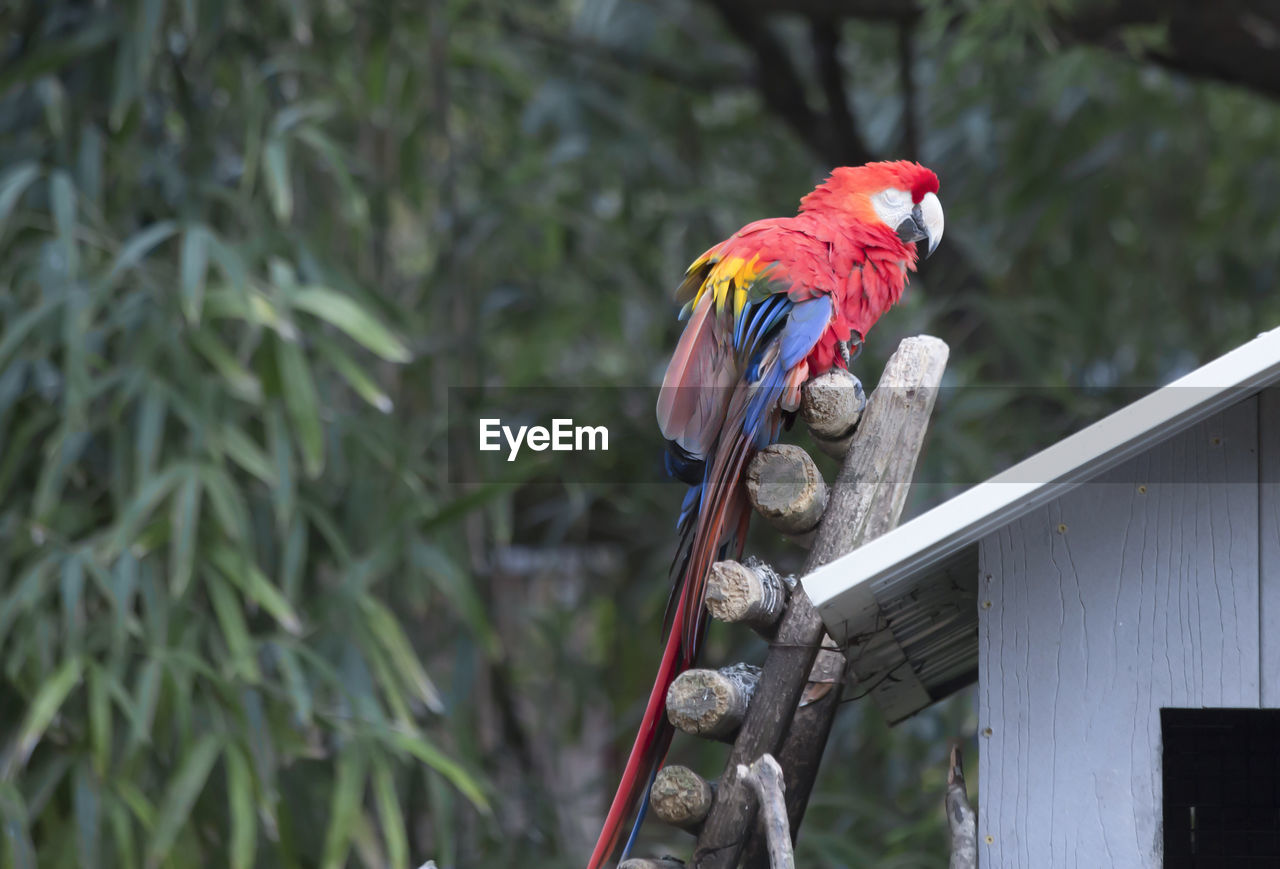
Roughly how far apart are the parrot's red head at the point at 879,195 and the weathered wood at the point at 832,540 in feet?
0.44

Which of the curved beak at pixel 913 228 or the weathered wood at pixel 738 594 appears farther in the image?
the curved beak at pixel 913 228

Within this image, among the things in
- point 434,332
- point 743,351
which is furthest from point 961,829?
point 434,332

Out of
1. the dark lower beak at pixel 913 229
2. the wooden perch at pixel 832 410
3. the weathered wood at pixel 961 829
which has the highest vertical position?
the dark lower beak at pixel 913 229

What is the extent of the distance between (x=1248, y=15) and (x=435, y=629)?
162 cm

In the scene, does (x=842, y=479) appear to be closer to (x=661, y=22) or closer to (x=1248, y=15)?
(x=1248, y=15)

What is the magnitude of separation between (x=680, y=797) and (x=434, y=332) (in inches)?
61.3

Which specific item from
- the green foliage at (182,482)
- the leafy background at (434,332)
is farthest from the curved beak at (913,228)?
the green foliage at (182,482)

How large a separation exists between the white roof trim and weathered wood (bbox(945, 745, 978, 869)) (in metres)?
0.15

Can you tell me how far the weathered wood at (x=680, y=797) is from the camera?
854 mm

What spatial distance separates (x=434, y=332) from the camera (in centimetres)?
229

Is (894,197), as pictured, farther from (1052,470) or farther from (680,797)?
(680,797)

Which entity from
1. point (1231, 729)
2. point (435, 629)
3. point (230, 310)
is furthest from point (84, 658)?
point (1231, 729)

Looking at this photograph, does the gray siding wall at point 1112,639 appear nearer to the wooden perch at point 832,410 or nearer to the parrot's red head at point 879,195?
the wooden perch at point 832,410

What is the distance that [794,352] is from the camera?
2.95 feet
